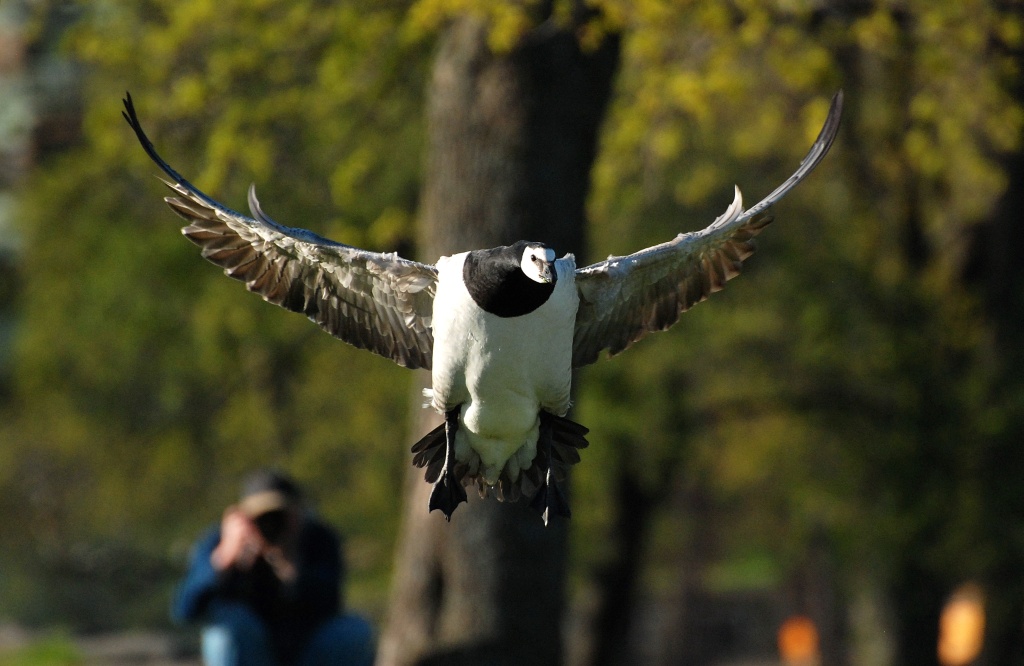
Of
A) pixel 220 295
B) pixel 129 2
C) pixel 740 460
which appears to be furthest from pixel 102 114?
pixel 740 460

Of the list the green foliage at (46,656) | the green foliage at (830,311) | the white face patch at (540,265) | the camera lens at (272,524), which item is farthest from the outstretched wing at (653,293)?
the green foliage at (46,656)

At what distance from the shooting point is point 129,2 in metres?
10.6

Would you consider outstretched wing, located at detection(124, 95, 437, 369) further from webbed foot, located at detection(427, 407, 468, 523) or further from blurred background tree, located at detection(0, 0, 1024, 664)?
blurred background tree, located at detection(0, 0, 1024, 664)

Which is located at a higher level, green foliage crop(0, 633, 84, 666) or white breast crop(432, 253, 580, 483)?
green foliage crop(0, 633, 84, 666)

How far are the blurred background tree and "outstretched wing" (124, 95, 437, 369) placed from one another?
2.64 m

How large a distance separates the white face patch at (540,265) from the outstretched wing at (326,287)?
104 cm

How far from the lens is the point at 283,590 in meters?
6.65

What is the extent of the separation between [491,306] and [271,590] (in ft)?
11.0

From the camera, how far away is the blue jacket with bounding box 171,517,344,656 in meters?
6.54

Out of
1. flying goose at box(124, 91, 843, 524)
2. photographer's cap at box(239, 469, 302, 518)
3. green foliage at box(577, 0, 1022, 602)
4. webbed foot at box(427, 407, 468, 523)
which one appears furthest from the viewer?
green foliage at box(577, 0, 1022, 602)

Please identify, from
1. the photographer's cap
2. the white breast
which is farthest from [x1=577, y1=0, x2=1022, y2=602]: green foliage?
the white breast

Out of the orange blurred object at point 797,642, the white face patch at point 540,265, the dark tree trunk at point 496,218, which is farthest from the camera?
the orange blurred object at point 797,642

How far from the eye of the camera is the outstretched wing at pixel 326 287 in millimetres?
4629

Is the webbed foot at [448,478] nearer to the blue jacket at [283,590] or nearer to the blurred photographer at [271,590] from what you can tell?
the blurred photographer at [271,590]
